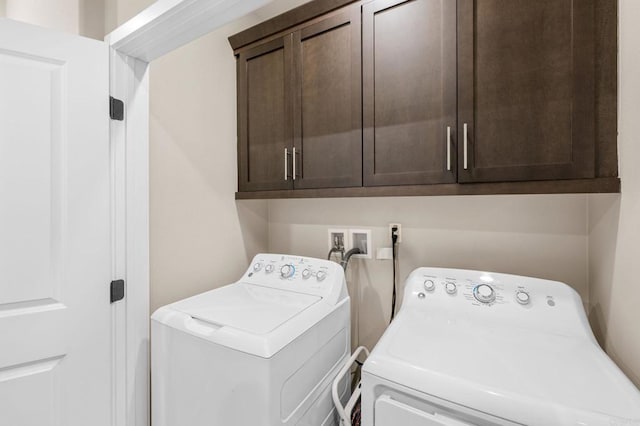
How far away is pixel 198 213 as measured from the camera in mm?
1645

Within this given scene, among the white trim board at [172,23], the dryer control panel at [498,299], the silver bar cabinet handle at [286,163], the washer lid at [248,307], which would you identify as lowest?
the washer lid at [248,307]

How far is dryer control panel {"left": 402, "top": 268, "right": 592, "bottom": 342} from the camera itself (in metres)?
1.04

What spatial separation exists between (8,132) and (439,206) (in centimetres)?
174

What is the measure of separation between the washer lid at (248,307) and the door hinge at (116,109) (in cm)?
82

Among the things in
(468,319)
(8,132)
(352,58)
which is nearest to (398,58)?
(352,58)

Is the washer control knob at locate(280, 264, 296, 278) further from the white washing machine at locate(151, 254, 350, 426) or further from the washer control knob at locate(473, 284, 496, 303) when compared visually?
the washer control knob at locate(473, 284, 496, 303)

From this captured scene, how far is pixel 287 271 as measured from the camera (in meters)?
1.54

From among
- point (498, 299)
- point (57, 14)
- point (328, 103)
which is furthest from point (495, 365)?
point (57, 14)

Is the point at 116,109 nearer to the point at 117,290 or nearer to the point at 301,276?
the point at 117,290

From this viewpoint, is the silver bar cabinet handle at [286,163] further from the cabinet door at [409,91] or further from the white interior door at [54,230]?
the white interior door at [54,230]

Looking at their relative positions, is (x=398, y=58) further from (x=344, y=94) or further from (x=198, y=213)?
(x=198, y=213)

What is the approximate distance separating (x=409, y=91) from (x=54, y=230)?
148 cm

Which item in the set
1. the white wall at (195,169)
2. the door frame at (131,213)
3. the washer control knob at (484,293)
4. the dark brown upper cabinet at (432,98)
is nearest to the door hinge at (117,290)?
the door frame at (131,213)

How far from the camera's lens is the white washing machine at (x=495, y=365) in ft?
2.19
